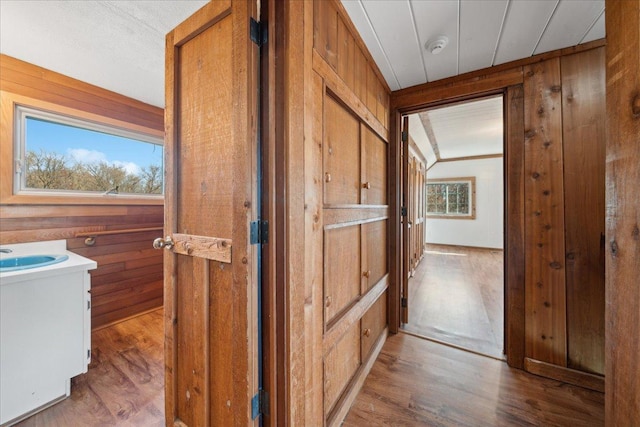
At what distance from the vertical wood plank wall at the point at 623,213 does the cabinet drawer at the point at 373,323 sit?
3.59 feet

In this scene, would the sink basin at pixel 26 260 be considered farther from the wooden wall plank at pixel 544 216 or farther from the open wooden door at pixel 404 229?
the wooden wall plank at pixel 544 216

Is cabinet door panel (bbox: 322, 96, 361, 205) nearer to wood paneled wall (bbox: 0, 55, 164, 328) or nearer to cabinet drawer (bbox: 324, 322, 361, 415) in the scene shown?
cabinet drawer (bbox: 324, 322, 361, 415)

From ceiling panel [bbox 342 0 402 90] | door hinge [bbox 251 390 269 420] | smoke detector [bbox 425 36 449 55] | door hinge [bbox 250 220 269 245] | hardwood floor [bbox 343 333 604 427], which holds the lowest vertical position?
hardwood floor [bbox 343 333 604 427]

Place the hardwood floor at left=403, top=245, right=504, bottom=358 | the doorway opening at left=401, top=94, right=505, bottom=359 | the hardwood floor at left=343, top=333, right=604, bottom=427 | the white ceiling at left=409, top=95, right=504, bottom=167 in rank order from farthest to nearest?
the white ceiling at left=409, top=95, right=504, bottom=167
the doorway opening at left=401, top=94, right=505, bottom=359
the hardwood floor at left=403, top=245, right=504, bottom=358
the hardwood floor at left=343, top=333, right=604, bottom=427

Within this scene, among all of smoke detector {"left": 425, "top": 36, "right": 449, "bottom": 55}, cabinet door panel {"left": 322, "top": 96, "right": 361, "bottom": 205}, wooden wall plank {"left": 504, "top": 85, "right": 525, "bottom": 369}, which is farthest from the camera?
wooden wall plank {"left": 504, "top": 85, "right": 525, "bottom": 369}

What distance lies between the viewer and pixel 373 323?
1832mm

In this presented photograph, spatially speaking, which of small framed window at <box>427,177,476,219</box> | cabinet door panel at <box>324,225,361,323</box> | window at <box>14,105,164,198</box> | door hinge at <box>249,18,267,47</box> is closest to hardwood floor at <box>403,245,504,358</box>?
cabinet door panel at <box>324,225,361,323</box>

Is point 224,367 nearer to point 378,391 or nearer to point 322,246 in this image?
point 322,246

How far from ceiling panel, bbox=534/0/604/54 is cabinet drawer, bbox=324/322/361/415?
6.86 ft

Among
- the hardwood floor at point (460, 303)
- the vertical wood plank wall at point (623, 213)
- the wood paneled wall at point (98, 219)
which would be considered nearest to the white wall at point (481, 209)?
the hardwood floor at point (460, 303)

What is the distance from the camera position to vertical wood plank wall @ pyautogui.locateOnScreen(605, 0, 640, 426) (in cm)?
63

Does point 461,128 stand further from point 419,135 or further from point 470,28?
point 470,28

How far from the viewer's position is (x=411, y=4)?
1.22 meters

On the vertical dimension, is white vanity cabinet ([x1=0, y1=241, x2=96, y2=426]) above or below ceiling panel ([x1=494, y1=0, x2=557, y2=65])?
below
